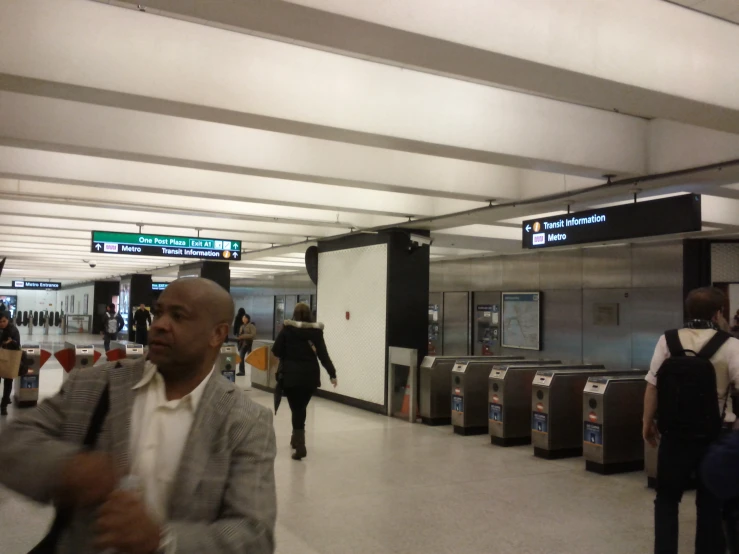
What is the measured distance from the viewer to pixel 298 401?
290 inches

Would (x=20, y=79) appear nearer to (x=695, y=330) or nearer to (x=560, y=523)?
(x=695, y=330)

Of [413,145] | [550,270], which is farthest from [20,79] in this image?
[550,270]

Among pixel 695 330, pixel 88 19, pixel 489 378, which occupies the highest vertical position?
pixel 88 19

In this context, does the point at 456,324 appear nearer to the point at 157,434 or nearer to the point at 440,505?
the point at 440,505

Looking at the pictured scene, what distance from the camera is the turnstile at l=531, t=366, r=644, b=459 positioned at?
8180mm

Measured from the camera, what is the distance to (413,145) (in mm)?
5656

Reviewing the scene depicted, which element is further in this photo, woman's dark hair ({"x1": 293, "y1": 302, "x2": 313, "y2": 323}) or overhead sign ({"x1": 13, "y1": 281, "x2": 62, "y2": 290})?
overhead sign ({"x1": 13, "y1": 281, "x2": 62, "y2": 290})

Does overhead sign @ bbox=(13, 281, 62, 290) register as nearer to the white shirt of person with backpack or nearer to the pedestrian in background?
the pedestrian in background

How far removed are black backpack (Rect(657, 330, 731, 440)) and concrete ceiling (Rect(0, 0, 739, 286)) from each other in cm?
168

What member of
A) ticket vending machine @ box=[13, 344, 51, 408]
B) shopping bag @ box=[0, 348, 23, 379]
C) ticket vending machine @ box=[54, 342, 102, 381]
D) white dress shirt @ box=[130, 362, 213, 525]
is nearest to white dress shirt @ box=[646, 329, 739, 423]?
white dress shirt @ box=[130, 362, 213, 525]

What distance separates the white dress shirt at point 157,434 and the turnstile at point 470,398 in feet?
27.0

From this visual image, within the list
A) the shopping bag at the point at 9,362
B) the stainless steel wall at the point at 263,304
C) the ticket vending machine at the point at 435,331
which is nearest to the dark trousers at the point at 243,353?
the ticket vending machine at the point at 435,331

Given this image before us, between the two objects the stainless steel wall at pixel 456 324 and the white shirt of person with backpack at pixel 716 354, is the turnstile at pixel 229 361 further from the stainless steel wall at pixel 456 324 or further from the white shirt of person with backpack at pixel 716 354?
the white shirt of person with backpack at pixel 716 354

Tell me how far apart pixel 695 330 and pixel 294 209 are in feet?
23.5
